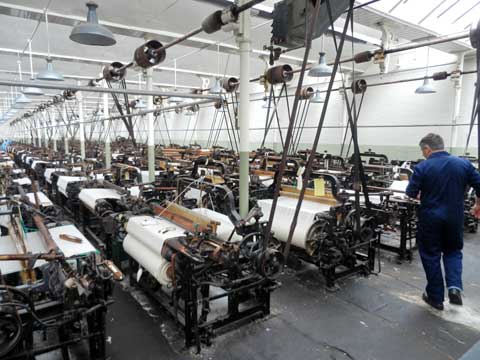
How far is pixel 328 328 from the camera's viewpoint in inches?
112

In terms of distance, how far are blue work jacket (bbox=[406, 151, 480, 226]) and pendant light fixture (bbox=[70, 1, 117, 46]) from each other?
3510 millimetres

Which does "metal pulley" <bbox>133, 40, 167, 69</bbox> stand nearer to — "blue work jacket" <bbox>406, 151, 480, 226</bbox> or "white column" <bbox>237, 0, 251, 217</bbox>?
"white column" <bbox>237, 0, 251, 217</bbox>

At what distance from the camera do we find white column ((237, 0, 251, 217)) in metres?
3.13

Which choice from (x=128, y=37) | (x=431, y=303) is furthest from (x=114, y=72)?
(x=431, y=303)

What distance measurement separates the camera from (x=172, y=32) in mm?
6871

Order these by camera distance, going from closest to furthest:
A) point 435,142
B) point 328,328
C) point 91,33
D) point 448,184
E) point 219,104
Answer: point 328,328
point 448,184
point 435,142
point 91,33
point 219,104

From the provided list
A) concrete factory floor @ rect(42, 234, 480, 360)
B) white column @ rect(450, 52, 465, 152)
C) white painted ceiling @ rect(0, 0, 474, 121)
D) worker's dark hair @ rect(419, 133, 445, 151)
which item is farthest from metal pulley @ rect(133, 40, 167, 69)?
white column @ rect(450, 52, 465, 152)

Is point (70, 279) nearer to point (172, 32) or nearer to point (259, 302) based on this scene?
point (259, 302)

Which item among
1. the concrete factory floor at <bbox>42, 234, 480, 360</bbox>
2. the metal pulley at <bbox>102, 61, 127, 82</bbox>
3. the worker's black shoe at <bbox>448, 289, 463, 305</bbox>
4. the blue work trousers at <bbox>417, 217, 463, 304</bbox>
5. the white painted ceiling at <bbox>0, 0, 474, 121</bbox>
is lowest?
the concrete factory floor at <bbox>42, 234, 480, 360</bbox>

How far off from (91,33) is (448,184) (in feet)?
12.4

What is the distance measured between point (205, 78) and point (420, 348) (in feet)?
35.6

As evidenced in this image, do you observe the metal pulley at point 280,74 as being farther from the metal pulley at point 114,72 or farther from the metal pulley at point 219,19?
the metal pulley at point 114,72

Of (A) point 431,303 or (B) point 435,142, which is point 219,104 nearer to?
(B) point 435,142

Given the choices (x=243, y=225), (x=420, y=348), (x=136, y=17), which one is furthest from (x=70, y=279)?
(x=136, y=17)
